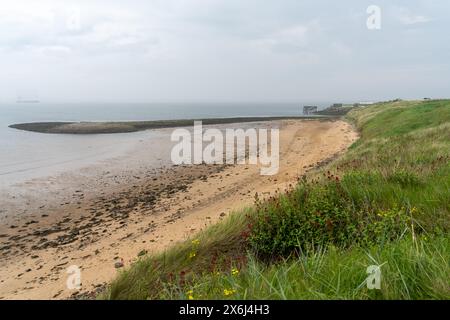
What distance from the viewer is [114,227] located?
1001cm

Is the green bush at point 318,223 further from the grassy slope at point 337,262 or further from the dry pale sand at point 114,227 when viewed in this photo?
the dry pale sand at point 114,227

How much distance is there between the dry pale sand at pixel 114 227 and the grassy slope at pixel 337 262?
7.97 feet

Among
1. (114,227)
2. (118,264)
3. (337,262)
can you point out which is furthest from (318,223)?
(114,227)

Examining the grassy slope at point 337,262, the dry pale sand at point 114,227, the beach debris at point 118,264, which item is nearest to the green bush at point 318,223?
the grassy slope at point 337,262

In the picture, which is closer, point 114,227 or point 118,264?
point 118,264

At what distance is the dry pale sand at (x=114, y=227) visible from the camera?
7051 mm

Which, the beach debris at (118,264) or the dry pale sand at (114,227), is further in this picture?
the dry pale sand at (114,227)

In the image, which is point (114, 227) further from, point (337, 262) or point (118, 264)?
point (337, 262)

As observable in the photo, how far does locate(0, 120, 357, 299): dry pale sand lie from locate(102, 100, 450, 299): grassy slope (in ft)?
7.97

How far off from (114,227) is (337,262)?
28.1 ft

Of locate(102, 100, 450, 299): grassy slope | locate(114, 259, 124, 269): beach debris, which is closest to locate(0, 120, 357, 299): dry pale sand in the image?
locate(114, 259, 124, 269): beach debris

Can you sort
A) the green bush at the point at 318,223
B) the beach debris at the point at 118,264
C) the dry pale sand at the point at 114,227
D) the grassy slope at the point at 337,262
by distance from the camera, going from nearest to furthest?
the grassy slope at the point at 337,262 < the green bush at the point at 318,223 < the beach debris at the point at 118,264 < the dry pale sand at the point at 114,227

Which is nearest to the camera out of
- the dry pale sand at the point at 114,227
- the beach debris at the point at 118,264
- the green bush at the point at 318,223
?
the green bush at the point at 318,223

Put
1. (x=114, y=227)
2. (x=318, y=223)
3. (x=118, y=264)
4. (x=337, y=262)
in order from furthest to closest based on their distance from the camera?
1. (x=114, y=227)
2. (x=118, y=264)
3. (x=318, y=223)
4. (x=337, y=262)
